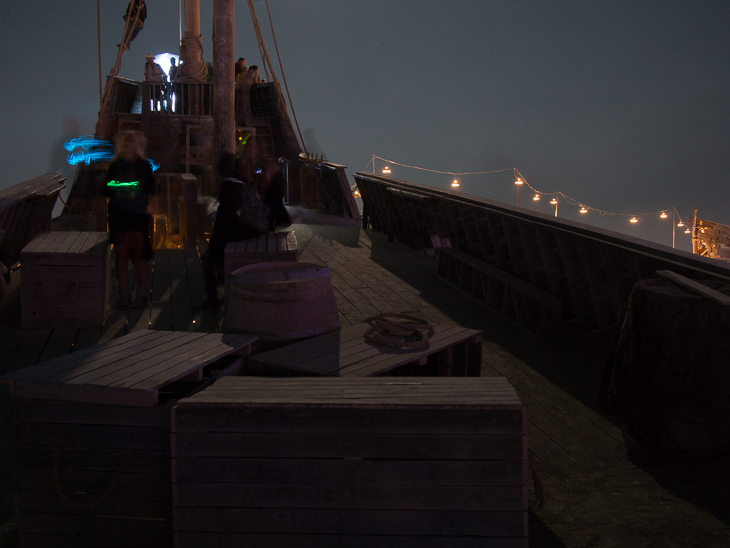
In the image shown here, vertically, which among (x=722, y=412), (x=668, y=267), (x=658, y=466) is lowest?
(x=658, y=466)

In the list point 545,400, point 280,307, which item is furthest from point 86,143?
point 545,400

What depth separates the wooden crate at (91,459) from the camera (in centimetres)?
235

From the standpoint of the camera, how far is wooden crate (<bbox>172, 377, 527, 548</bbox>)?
6.86 ft

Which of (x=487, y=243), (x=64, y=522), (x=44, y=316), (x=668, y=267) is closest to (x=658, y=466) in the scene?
(x=668, y=267)

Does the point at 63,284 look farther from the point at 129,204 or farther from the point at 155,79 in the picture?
→ the point at 155,79

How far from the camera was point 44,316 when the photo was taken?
458cm

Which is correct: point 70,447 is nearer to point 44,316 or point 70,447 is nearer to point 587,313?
point 44,316

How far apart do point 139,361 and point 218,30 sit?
9.04 meters

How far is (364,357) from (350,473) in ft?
3.55

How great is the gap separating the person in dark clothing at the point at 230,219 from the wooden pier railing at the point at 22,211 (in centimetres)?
177

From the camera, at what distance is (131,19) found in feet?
63.7

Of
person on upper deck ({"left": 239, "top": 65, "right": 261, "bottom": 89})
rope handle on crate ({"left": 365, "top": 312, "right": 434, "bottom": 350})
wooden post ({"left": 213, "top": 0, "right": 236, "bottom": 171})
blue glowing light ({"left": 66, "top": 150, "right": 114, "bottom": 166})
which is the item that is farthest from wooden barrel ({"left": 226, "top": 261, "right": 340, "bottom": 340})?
person on upper deck ({"left": 239, "top": 65, "right": 261, "bottom": 89})

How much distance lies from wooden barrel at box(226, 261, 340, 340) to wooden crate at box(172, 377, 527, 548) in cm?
126

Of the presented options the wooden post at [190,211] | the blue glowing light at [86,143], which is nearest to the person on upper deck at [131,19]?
the blue glowing light at [86,143]
